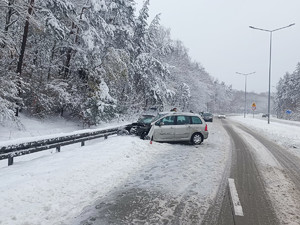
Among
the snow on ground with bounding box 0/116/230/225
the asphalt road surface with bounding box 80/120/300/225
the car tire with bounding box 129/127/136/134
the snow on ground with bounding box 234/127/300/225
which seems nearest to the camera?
the asphalt road surface with bounding box 80/120/300/225

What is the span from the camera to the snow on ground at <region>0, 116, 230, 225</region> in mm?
4973

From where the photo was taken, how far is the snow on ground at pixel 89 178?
16.3ft

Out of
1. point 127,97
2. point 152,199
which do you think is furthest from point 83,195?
point 127,97

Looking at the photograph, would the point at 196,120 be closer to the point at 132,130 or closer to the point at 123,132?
the point at 132,130

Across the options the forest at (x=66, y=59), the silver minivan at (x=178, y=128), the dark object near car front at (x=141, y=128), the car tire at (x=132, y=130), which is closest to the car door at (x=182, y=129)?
the silver minivan at (x=178, y=128)

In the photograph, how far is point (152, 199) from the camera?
229 inches

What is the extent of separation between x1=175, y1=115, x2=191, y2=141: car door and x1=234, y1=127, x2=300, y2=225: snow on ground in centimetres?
432

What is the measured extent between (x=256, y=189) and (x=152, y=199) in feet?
9.46

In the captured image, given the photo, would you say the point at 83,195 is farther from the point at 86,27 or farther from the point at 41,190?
the point at 86,27

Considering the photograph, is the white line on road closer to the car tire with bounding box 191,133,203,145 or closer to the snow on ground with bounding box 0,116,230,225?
the snow on ground with bounding box 0,116,230,225

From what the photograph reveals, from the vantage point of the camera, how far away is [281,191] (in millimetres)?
6621

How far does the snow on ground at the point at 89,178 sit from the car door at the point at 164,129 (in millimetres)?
2492

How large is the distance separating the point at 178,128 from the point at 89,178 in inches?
307

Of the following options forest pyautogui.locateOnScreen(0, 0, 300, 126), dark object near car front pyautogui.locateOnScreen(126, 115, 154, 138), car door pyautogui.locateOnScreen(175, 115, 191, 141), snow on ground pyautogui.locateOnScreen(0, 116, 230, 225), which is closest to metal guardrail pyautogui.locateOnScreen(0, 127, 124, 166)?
snow on ground pyautogui.locateOnScreen(0, 116, 230, 225)
